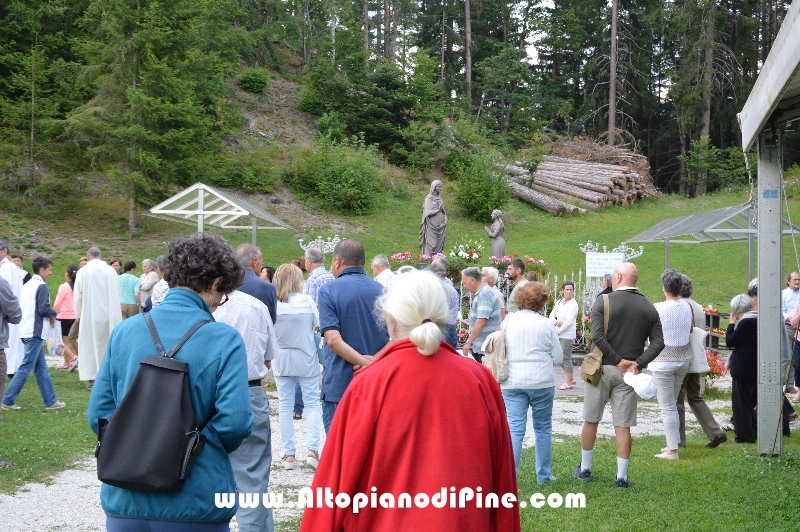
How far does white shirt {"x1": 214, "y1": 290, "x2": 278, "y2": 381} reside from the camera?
5.21 metres

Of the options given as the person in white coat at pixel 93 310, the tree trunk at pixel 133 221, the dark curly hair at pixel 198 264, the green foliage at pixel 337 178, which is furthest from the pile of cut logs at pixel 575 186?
the dark curly hair at pixel 198 264

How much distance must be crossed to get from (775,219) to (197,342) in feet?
20.0

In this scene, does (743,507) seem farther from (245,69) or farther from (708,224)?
(245,69)

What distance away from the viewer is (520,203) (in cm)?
3375

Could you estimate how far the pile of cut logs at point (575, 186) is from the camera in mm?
33375

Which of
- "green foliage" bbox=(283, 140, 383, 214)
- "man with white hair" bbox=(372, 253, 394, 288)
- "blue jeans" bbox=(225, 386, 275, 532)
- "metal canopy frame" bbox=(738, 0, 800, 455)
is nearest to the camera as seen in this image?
"blue jeans" bbox=(225, 386, 275, 532)

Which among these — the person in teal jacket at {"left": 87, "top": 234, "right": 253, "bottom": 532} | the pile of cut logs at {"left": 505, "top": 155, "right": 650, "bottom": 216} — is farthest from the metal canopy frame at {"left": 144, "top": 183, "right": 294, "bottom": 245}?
the pile of cut logs at {"left": 505, "top": 155, "right": 650, "bottom": 216}

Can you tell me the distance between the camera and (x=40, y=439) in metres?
8.09

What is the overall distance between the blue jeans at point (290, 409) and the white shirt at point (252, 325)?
184cm

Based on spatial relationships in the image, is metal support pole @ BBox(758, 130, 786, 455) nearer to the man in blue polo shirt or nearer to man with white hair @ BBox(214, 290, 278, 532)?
the man in blue polo shirt

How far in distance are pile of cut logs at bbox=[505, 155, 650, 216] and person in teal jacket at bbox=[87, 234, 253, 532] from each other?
30248 millimetres

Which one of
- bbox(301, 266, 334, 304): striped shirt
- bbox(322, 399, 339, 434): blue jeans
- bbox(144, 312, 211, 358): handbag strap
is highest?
bbox(144, 312, 211, 358): handbag strap

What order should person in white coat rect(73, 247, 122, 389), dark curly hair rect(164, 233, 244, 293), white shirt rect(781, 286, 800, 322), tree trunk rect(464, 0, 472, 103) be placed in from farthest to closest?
tree trunk rect(464, 0, 472, 103) < white shirt rect(781, 286, 800, 322) < person in white coat rect(73, 247, 122, 389) < dark curly hair rect(164, 233, 244, 293)

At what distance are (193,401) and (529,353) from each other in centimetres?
368
